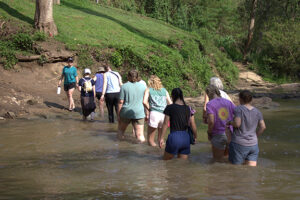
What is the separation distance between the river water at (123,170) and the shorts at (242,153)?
0.54 feet

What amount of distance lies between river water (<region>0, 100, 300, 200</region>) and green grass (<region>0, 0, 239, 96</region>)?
29.8 feet

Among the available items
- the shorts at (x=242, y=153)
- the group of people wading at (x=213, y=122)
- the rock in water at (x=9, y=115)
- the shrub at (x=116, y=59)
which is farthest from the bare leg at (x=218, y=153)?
the shrub at (x=116, y=59)

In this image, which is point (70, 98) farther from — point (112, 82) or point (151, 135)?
point (151, 135)

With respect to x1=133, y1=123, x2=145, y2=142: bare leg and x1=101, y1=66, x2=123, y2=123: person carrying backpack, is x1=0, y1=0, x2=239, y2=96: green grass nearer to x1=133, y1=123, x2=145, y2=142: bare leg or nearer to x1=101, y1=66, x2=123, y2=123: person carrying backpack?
x1=101, y1=66, x2=123, y2=123: person carrying backpack

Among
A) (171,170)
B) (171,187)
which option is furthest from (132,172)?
(171,187)

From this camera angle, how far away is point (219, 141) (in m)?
7.57

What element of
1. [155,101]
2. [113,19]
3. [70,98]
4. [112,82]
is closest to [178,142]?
[155,101]

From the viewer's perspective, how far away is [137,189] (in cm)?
622

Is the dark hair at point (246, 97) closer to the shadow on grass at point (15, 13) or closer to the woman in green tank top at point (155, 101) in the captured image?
the woman in green tank top at point (155, 101)

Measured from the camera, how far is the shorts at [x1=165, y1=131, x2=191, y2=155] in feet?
23.8

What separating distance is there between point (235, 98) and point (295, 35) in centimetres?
1751

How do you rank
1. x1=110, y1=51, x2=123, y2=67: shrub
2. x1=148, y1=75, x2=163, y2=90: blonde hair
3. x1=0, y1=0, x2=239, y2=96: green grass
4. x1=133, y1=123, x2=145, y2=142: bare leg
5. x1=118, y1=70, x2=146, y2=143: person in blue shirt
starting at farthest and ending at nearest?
x1=0, y1=0, x2=239, y2=96: green grass
x1=110, y1=51, x2=123, y2=67: shrub
x1=133, y1=123, x2=145, y2=142: bare leg
x1=118, y1=70, x2=146, y2=143: person in blue shirt
x1=148, y1=75, x2=163, y2=90: blonde hair

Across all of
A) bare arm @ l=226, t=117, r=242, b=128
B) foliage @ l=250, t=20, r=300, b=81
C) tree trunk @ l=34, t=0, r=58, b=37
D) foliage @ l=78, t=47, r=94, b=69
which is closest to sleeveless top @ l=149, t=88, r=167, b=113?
bare arm @ l=226, t=117, r=242, b=128

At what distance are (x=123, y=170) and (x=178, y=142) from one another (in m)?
1.17
